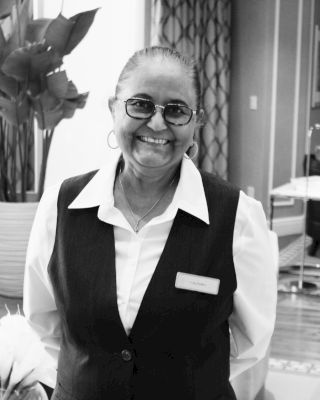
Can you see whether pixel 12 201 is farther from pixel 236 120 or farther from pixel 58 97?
pixel 236 120

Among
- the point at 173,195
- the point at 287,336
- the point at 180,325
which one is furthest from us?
the point at 287,336

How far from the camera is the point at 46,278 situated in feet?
4.28

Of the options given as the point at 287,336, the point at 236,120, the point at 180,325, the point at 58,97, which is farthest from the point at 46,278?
the point at 236,120

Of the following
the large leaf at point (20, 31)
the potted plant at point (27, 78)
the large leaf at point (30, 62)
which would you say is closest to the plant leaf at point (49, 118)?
the potted plant at point (27, 78)

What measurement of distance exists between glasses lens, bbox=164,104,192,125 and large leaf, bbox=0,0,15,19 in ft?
7.19

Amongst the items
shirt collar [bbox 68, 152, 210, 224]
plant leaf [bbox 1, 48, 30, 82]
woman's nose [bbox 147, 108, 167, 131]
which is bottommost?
shirt collar [bbox 68, 152, 210, 224]

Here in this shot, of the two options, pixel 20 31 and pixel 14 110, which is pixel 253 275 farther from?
pixel 20 31

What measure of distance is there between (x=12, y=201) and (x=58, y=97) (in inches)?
21.3

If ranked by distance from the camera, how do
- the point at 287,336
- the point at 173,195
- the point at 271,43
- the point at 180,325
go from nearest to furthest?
the point at 180,325
the point at 173,195
the point at 287,336
the point at 271,43

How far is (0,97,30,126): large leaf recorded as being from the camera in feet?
9.74

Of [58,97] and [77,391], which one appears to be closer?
[77,391]

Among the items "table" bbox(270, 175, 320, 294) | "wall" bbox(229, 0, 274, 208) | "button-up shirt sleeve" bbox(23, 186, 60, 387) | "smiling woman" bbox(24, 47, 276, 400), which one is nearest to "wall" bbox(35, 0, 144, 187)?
"table" bbox(270, 175, 320, 294)

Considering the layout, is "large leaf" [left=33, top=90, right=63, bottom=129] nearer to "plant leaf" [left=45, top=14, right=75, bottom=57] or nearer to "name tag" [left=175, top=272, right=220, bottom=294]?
"plant leaf" [left=45, top=14, right=75, bottom=57]

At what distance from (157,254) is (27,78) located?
6.22ft
